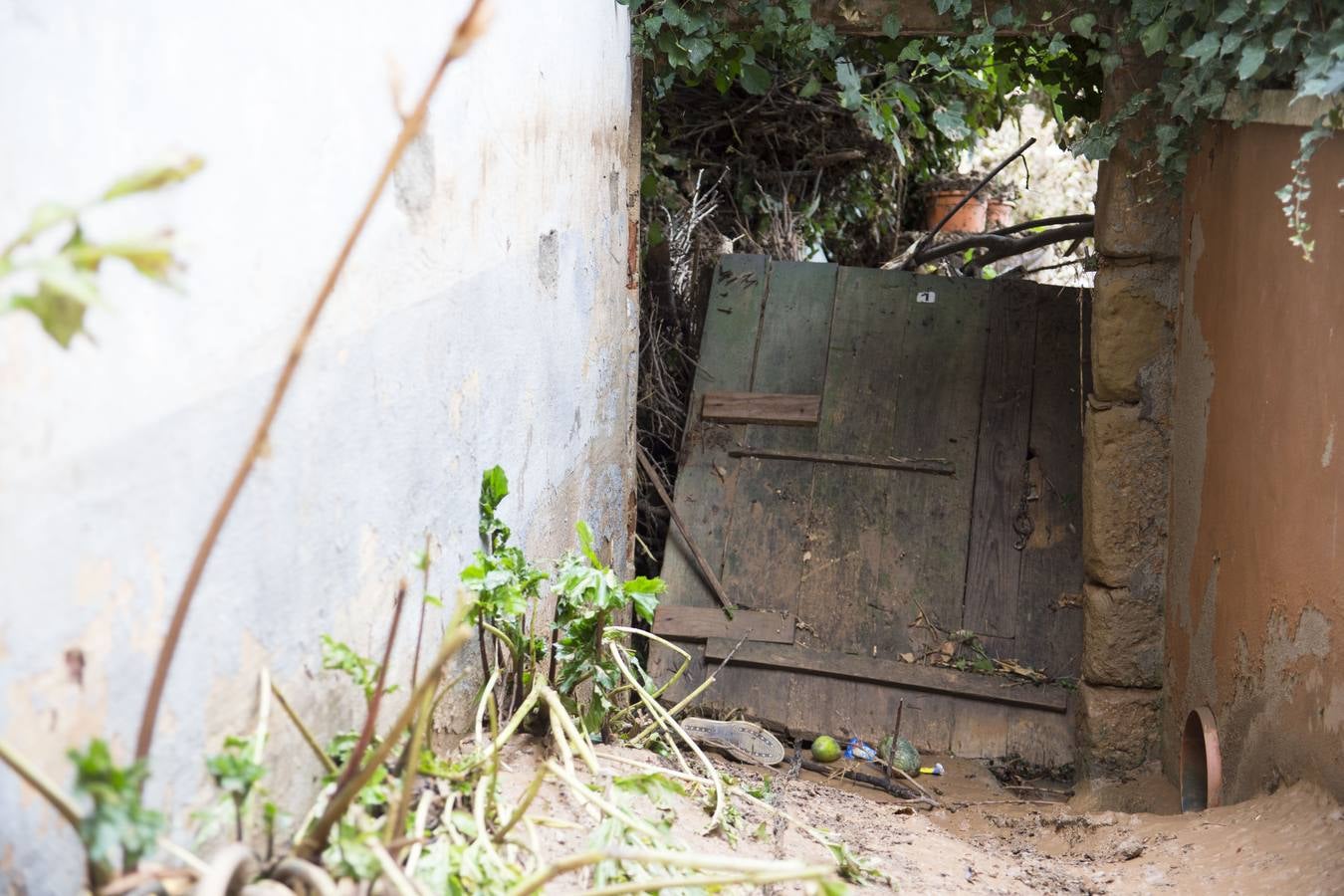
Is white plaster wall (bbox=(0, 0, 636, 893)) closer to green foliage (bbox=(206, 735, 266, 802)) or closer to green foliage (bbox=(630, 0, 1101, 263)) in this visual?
green foliage (bbox=(206, 735, 266, 802))

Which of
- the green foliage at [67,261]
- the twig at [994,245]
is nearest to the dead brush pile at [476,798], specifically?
the green foliage at [67,261]

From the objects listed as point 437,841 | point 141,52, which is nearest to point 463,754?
point 437,841

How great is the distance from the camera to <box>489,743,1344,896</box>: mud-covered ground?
206 cm

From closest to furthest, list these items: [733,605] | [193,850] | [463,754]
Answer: [193,850] → [463,754] → [733,605]

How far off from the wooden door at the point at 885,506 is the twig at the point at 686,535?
0.04 metres

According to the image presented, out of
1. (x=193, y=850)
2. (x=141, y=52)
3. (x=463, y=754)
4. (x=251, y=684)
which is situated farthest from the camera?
(x=463, y=754)

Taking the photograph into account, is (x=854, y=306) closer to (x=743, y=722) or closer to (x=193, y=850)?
(x=743, y=722)

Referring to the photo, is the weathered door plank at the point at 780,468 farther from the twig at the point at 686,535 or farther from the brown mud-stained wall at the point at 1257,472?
the brown mud-stained wall at the point at 1257,472

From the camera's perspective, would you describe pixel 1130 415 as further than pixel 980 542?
No

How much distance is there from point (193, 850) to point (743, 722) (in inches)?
102

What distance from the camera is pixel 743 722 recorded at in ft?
12.2

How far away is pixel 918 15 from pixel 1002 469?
1669 millimetres

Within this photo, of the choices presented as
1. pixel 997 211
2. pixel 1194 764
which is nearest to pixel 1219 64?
pixel 1194 764

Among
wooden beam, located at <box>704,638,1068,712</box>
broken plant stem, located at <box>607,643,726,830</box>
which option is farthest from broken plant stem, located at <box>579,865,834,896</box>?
wooden beam, located at <box>704,638,1068,712</box>
